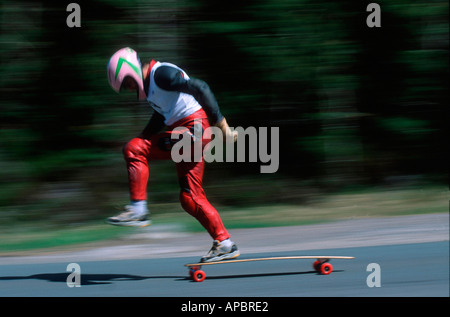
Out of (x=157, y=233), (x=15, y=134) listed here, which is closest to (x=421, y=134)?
(x=157, y=233)

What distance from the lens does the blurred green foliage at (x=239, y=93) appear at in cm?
800

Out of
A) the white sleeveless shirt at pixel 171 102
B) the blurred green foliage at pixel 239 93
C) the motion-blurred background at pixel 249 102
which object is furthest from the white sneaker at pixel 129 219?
the blurred green foliage at pixel 239 93

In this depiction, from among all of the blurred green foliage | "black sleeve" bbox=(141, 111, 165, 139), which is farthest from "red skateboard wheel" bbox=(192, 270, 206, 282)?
the blurred green foliage

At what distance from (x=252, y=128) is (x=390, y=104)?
212 centimetres

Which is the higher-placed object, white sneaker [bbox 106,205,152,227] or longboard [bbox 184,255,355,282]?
white sneaker [bbox 106,205,152,227]

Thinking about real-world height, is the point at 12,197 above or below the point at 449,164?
below

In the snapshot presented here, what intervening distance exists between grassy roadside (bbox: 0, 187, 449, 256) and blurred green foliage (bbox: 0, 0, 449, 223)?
39 centimetres

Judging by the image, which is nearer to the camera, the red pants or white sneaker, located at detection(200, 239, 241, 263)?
the red pants

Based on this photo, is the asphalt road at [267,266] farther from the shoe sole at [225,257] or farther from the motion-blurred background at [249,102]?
the motion-blurred background at [249,102]

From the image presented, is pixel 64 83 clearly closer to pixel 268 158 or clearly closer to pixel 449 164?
pixel 268 158

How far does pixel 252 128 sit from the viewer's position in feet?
28.2

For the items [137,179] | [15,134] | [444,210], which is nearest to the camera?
[137,179]

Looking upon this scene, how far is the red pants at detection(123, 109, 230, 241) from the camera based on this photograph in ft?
15.8

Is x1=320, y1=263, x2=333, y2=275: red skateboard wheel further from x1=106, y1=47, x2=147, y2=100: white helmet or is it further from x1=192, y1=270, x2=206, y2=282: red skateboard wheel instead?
x1=106, y1=47, x2=147, y2=100: white helmet
